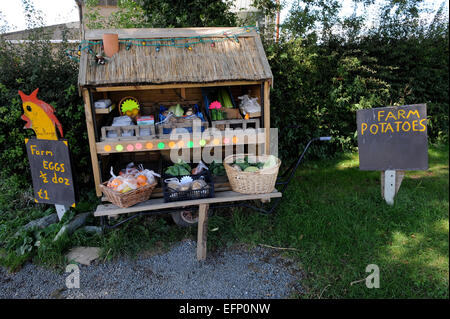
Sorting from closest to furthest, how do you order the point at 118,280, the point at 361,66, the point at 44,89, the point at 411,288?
the point at 411,288, the point at 118,280, the point at 44,89, the point at 361,66

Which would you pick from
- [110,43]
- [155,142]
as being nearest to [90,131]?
[155,142]

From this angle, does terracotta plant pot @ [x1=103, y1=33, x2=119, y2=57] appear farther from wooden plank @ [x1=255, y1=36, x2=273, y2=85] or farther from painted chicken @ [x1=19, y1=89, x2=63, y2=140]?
wooden plank @ [x1=255, y1=36, x2=273, y2=85]

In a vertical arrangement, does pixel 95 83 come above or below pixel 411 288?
above

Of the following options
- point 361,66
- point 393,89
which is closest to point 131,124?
point 361,66

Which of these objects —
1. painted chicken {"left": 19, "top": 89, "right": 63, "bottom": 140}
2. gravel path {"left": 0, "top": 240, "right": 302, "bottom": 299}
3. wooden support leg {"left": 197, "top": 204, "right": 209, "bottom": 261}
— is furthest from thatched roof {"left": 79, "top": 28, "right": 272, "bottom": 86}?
gravel path {"left": 0, "top": 240, "right": 302, "bottom": 299}

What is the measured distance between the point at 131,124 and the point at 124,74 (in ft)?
1.92

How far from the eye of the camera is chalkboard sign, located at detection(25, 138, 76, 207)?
12.1 ft

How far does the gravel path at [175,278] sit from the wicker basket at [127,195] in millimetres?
655

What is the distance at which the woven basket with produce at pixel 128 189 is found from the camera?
3275 millimetres

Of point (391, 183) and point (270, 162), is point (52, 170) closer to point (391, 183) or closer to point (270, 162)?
point (270, 162)

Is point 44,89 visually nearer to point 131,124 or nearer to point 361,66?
point 131,124

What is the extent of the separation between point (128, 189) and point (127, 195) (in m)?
0.07

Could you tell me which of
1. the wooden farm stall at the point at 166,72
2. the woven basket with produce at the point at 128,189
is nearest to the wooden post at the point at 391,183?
the wooden farm stall at the point at 166,72

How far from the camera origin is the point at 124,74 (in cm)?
342
